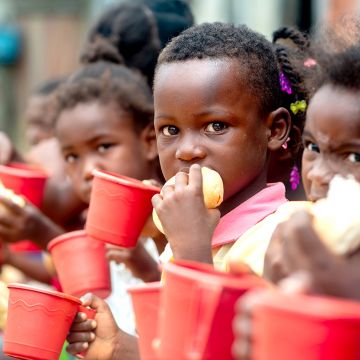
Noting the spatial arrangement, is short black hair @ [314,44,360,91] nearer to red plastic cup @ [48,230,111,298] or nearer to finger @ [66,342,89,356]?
finger @ [66,342,89,356]

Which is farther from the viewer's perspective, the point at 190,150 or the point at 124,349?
the point at 124,349

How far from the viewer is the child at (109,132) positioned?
12.7 ft

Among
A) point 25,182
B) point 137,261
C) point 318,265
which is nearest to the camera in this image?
point 318,265

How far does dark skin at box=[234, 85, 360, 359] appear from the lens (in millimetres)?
1762

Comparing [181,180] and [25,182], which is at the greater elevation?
[181,180]

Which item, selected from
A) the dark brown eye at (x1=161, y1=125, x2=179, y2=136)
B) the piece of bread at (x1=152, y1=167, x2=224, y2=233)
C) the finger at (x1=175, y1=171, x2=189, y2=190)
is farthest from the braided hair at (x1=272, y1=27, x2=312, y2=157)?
the finger at (x1=175, y1=171, x2=189, y2=190)

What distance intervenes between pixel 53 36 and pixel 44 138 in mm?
7106

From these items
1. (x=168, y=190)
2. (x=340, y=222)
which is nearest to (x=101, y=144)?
(x=168, y=190)

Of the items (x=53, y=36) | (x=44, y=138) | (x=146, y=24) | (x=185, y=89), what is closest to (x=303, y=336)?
(x=185, y=89)

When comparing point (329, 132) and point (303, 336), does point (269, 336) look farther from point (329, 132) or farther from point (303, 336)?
point (329, 132)

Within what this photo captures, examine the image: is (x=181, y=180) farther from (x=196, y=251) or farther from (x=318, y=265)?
(x=318, y=265)

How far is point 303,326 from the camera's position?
5.41 feet

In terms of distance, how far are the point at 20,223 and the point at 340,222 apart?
92.0 inches

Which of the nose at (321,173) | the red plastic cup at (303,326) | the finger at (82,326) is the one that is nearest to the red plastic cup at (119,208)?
the finger at (82,326)
